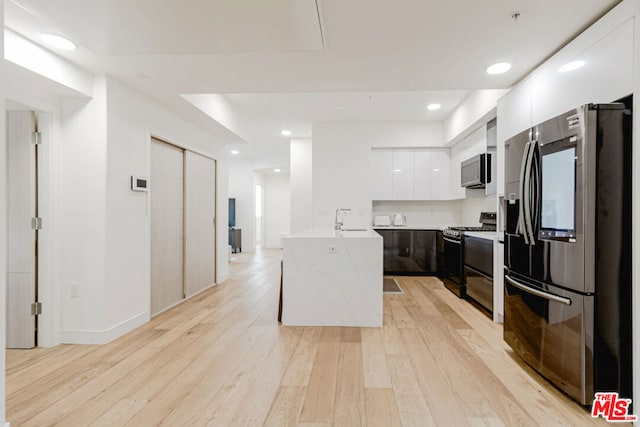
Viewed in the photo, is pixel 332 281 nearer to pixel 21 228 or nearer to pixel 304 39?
pixel 304 39

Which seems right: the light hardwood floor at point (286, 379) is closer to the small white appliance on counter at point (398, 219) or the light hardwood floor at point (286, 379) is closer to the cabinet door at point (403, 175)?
the small white appliance on counter at point (398, 219)

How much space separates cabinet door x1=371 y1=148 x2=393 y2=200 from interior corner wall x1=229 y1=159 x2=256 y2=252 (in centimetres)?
469

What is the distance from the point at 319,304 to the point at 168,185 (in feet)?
7.21

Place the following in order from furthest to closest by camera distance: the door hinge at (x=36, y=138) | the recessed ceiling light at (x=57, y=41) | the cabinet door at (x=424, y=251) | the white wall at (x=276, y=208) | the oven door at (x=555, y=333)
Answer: the white wall at (x=276, y=208) < the cabinet door at (x=424, y=251) < the door hinge at (x=36, y=138) < the recessed ceiling light at (x=57, y=41) < the oven door at (x=555, y=333)

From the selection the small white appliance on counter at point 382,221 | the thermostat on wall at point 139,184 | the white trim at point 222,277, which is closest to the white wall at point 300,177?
the small white appliance on counter at point 382,221

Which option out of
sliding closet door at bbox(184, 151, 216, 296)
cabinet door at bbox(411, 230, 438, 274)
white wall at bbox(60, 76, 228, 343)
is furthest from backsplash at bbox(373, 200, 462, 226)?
white wall at bbox(60, 76, 228, 343)

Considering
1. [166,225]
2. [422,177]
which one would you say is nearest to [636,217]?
[166,225]

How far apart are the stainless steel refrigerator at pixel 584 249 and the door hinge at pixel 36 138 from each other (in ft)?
12.2

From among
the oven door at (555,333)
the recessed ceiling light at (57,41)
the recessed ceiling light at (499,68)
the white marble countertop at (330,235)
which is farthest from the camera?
the white marble countertop at (330,235)

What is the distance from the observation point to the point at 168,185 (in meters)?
4.01

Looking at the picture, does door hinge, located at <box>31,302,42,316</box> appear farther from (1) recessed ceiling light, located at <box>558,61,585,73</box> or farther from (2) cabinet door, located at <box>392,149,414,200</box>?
(2) cabinet door, located at <box>392,149,414,200</box>

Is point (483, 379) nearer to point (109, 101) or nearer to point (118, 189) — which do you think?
point (118, 189)

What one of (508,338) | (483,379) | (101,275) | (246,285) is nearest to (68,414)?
(101,275)

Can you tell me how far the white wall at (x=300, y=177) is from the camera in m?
7.23
